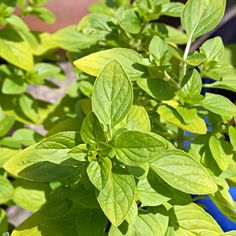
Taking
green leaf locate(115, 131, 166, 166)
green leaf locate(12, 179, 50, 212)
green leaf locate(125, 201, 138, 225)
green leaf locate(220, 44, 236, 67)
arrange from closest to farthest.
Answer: green leaf locate(115, 131, 166, 166)
green leaf locate(125, 201, 138, 225)
green leaf locate(12, 179, 50, 212)
green leaf locate(220, 44, 236, 67)

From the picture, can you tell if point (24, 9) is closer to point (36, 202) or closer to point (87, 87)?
point (87, 87)

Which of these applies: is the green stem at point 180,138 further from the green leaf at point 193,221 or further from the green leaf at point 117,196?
the green leaf at point 117,196

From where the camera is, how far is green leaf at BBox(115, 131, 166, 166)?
0.81 meters

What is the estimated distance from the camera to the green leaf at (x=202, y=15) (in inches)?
41.6

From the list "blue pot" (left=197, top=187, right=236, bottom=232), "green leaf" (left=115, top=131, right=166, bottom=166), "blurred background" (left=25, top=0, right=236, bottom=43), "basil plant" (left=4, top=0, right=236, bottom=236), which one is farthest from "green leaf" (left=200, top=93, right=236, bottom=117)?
"blurred background" (left=25, top=0, right=236, bottom=43)

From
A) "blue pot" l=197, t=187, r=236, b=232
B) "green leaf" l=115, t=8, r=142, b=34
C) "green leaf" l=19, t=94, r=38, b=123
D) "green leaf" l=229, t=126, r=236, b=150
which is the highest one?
"green leaf" l=115, t=8, r=142, b=34

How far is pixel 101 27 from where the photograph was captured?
1307mm

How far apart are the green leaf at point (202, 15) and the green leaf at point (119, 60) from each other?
115 mm

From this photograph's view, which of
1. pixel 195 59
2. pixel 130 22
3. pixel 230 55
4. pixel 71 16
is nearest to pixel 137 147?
pixel 195 59

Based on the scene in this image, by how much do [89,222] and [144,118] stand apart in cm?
21

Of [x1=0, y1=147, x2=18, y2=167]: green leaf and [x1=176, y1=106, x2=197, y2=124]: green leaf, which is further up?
[x1=176, y1=106, x2=197, y2=124]: green leaf

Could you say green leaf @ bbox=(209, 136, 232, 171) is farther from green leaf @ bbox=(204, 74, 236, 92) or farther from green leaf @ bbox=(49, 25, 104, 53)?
green leaf @ bbox=(49, 25, 104, 53)

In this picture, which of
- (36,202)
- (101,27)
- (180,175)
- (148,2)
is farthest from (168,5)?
(36,202)

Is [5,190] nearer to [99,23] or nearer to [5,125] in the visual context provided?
[5,125]
